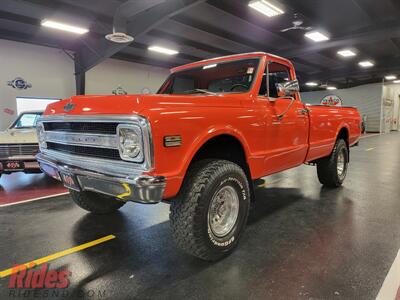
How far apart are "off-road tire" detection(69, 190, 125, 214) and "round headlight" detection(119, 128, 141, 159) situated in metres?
1.43

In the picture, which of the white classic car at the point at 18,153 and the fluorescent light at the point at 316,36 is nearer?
→ the white classic car at the point at 18,153

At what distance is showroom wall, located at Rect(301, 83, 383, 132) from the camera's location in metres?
24.8

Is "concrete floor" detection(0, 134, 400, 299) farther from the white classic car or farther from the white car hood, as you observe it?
the white car hood

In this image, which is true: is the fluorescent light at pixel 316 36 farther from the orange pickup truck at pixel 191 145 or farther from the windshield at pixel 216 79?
the windshield at pixel 216 79

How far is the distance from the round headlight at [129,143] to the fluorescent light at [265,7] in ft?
23.5

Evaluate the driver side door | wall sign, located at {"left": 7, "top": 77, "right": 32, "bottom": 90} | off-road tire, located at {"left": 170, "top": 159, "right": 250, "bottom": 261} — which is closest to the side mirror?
the driver side door

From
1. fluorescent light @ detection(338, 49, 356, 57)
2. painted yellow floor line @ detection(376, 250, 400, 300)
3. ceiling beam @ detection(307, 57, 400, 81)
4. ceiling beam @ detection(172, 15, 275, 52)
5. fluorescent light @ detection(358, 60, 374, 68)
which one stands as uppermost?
fluorescent light @ detection(358, 60, 374, 68)

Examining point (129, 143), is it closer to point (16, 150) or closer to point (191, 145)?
point (191, 145)

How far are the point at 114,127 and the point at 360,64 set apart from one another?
20.2 metres

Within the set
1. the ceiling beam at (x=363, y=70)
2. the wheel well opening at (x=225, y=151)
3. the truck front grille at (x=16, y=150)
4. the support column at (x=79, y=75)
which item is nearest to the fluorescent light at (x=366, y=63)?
the ceiling beam at (x=363, y=70)

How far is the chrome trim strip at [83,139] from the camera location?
214 centimetres

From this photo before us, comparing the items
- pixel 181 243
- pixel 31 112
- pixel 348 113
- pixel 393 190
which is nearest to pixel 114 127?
pixel 181 243

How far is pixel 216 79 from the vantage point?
3592 millimetres

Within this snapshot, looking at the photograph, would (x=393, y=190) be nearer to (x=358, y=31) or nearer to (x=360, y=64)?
(x=358, y=31)
